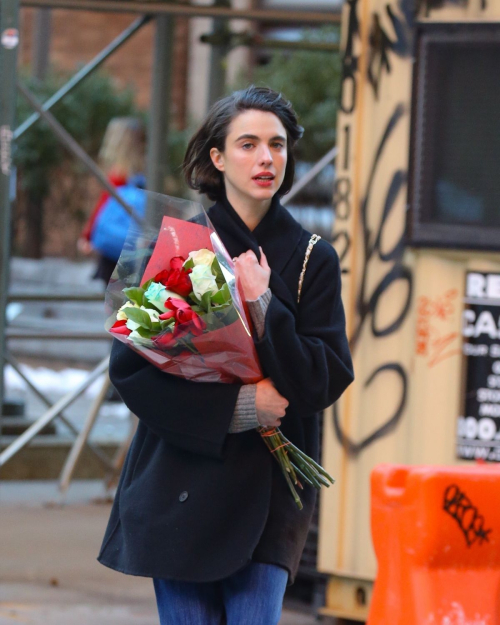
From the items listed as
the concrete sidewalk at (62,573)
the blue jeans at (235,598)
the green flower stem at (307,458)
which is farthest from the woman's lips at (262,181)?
the concrete sidewalk at (62,573)

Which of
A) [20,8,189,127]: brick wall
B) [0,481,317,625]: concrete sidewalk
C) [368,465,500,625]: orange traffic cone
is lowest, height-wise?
[0,481,317,625]: concrete sidewalk

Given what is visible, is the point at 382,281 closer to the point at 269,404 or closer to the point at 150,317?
the point at 269,404

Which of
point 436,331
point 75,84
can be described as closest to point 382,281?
point 436,331

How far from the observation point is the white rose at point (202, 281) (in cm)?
280

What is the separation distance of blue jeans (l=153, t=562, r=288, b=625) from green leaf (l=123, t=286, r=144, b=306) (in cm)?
71

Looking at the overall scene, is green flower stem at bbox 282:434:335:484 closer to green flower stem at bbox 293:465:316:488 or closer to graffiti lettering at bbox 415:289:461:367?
green flower stem at bbox 293:465:316:488

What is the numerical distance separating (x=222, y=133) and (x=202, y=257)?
45 cm

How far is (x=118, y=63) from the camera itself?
24172 mm

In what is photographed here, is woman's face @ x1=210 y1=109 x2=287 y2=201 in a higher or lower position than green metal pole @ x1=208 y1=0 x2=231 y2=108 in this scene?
lower

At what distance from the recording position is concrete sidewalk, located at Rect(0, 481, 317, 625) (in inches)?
207

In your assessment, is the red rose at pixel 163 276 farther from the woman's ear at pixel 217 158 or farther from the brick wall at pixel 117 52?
the brick wall at pixel 117 52

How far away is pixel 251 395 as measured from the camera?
2947 millimetres

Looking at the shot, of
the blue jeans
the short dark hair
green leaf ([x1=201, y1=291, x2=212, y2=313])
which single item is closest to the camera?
green leaf ([x1=201, y1=291, x2=212, y2=313])

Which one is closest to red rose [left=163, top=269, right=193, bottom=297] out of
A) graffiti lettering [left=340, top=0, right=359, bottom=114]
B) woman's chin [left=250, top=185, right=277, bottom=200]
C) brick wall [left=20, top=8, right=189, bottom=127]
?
woman's chin [left=250, top=185, right=277, bottom=200]
